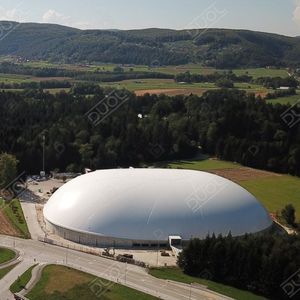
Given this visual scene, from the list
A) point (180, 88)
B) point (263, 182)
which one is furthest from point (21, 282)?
point (180, 88)

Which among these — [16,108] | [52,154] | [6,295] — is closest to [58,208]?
[6,295]

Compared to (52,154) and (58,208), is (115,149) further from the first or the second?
(58,208)

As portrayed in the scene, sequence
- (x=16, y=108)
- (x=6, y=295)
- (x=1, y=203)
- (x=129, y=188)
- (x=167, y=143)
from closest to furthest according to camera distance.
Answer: (x=6, y=295) → (x=129, y=188) → (x=1, y=203) → (x=167, y=143) → (x=16, y=108)

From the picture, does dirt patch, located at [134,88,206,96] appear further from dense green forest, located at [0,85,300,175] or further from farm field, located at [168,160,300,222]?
farm field, located at [168,160,300,222]

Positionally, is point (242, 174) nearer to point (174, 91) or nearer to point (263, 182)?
point (263, 182)

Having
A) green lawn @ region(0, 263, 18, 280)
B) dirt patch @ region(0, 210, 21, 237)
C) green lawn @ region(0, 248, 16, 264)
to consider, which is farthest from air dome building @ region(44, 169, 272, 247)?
green lawn @ region(0, 263, 18, 280)
